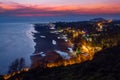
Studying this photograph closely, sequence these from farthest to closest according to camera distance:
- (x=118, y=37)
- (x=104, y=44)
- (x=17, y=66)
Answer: (x=118, y=37)
(x=104, y=44)
(x=17, y=66)

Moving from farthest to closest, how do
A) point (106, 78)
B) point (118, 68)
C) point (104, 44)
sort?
point (104, 44) < point (118, 68) < point (106, 78)

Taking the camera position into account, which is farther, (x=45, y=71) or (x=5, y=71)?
(x=5, y=71)

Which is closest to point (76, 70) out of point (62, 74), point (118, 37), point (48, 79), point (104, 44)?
point (62, 74)

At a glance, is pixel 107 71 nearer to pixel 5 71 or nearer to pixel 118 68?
pixel 118 68

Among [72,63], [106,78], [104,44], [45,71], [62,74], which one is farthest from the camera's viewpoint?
[104,44]

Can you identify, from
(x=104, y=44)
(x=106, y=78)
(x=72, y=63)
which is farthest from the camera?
(x=104, y=44)

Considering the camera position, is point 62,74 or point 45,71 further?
point 45,71

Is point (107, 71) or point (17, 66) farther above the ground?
point (107, 71)

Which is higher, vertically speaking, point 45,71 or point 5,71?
point 45,71

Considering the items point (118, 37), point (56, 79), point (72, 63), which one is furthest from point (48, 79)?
point (118, 37)

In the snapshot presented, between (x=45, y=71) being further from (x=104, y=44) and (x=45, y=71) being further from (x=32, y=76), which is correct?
(x=104, y=44)
